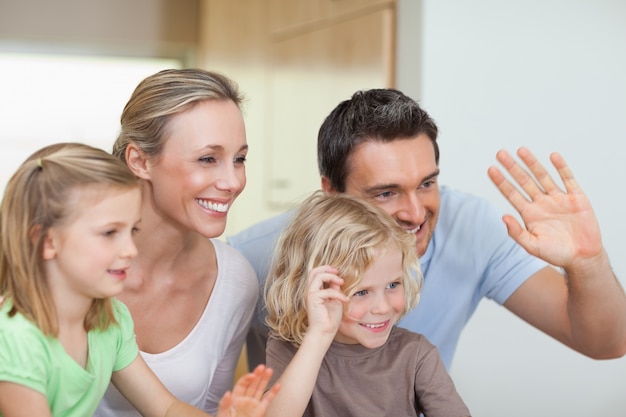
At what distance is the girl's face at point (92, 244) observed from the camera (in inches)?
44.5

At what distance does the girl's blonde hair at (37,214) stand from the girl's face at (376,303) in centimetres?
50

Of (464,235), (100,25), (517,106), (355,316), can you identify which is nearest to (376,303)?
(355,316)

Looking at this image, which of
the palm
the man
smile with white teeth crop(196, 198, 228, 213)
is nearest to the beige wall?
the man

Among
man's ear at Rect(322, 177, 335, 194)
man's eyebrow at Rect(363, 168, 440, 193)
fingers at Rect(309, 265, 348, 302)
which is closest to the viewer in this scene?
fingers at Rect(309, 265, 348, 302)

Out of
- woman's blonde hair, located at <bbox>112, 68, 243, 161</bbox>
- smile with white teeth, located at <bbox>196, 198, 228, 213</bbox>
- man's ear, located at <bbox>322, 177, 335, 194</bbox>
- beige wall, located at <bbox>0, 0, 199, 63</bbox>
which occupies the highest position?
beige wall, located at <bbox>0, 0, 199, 63</bbox>

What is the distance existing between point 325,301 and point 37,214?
1.71 feet

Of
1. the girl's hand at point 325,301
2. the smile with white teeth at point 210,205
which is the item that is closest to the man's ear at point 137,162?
the smile with white teeth at point 210,205

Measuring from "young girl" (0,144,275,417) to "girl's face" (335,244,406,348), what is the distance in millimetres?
309

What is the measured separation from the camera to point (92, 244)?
1.13 m

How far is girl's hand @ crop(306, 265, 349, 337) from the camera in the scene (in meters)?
1.40

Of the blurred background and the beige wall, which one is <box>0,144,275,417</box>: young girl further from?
the beige wall

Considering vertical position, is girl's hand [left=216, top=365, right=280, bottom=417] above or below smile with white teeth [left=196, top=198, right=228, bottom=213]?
below

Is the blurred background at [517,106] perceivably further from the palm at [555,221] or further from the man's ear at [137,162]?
the man's ear at [137,162]

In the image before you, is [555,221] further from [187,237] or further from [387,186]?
[187,237]
